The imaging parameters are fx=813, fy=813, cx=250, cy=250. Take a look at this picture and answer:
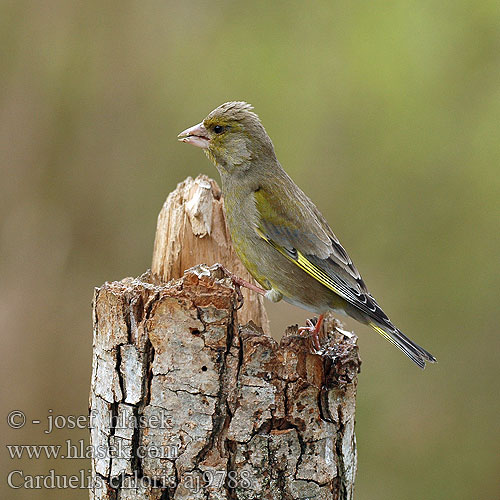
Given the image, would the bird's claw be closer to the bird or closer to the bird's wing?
the bird

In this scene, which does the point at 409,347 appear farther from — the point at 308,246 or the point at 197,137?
the point at 197,137

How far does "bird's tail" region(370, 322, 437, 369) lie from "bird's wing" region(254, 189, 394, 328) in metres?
0.06

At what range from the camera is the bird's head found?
4949 millimetres

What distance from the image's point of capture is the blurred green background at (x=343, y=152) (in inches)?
265

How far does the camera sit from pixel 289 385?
357cm

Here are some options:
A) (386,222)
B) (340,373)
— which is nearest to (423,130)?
(386,222)

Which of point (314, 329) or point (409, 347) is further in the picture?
point (409, 347)

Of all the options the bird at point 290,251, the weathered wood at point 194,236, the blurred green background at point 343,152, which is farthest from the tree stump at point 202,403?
the blurred green background at point 343,152

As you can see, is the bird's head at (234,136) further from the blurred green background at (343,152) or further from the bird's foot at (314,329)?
the blurred green background at (343,152)

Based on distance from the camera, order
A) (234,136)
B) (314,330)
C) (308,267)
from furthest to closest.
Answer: (234,136), (308,267), (314,330)

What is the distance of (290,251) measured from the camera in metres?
4.65

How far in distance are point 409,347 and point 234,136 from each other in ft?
5.39

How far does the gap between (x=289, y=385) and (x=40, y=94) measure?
416 cm

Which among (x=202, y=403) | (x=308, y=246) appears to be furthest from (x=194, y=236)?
(x=202, y=403)
